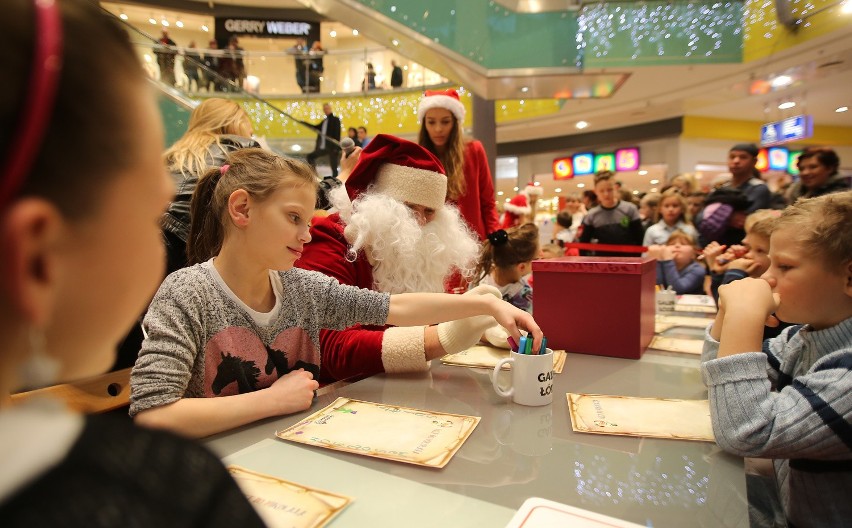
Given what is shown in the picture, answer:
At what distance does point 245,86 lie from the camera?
9852mm

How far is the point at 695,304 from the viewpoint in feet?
7.94

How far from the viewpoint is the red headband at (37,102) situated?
23 centimetres

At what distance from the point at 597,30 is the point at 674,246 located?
9.14ft

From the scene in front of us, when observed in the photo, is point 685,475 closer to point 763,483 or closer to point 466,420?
point 466,420

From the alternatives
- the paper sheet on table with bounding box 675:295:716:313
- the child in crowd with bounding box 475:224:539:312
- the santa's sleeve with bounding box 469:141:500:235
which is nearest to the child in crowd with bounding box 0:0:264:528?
the child in crowd with bounding box 475:224:539:312

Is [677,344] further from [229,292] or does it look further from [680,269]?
[680,269]

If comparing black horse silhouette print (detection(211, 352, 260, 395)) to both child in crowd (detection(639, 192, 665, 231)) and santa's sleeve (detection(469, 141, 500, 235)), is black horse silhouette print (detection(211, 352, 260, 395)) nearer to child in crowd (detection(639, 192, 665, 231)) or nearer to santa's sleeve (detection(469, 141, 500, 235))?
santa's sleeve (detection(469, 141, 500, 235))

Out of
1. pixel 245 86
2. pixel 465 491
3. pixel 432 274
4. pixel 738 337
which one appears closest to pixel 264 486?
pixel 465 491

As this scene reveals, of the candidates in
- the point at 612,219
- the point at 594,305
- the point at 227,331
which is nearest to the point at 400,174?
the point at 594,305

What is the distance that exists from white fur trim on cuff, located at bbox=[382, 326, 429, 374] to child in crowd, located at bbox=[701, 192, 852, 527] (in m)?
0.62

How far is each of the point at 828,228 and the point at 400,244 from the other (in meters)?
1.07

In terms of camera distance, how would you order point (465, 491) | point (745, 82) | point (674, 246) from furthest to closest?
point (745, 82)
point (674, 246)
point (465, 491)

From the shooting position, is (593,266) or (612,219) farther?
(612,219)

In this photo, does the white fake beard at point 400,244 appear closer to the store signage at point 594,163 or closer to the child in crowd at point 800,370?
the child in crowd at point 800,370
